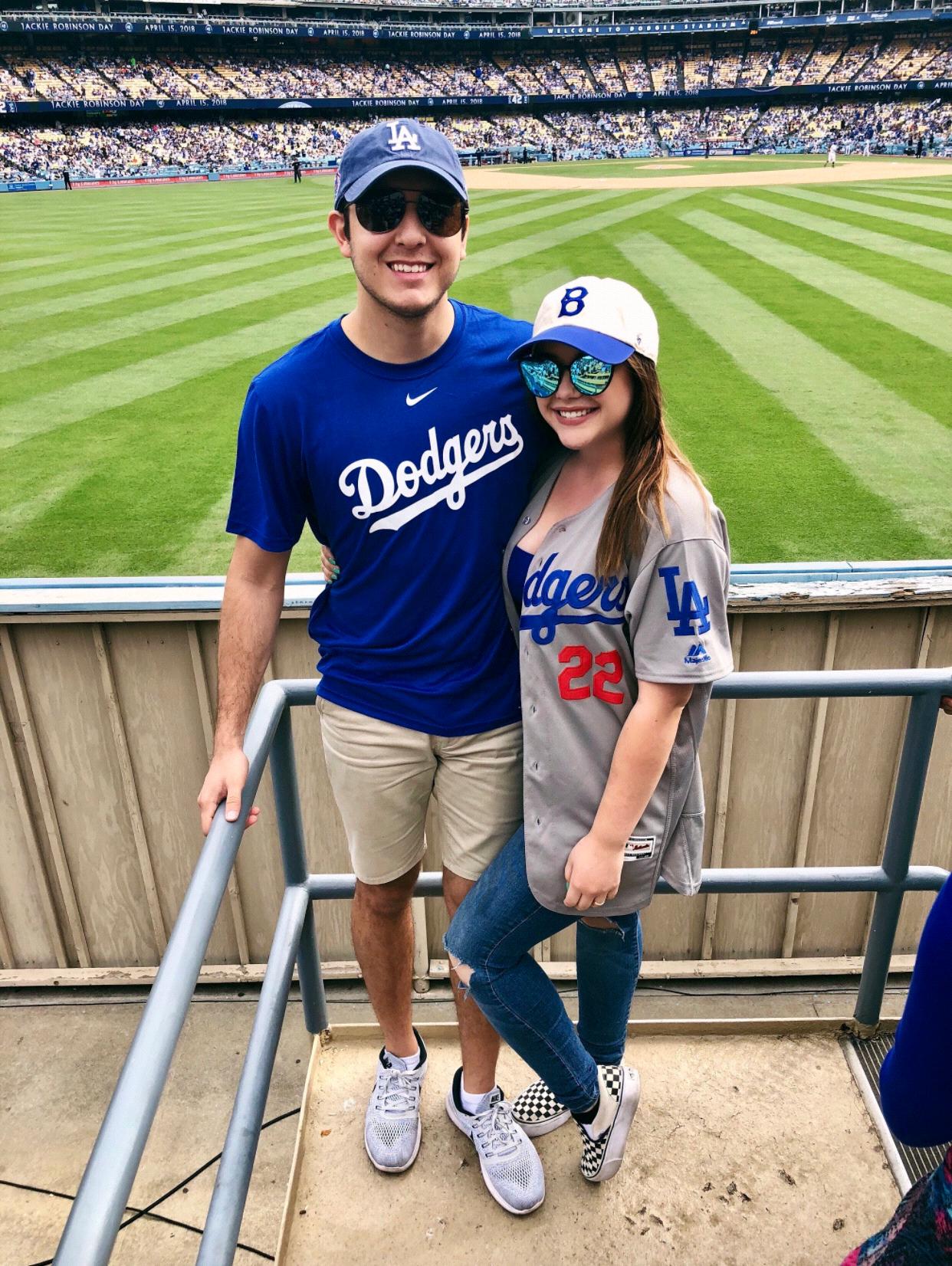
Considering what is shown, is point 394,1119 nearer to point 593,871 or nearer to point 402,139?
point 593,871

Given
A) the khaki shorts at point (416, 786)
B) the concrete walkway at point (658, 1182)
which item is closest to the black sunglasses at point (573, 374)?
the khaki shorts at point (416, 786)

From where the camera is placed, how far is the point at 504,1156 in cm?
218

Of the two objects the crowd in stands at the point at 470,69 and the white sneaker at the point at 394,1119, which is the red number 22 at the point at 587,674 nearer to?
the white sneaker at the point at 394,1119

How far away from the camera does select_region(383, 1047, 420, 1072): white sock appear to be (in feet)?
7.95

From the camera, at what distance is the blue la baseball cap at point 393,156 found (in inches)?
73.0

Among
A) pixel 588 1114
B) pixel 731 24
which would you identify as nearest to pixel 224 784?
pixel 588 1114

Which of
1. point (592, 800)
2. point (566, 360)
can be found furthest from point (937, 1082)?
point (566, 360)

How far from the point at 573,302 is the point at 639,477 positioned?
0.35 meters

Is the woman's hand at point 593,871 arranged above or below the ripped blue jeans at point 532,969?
above

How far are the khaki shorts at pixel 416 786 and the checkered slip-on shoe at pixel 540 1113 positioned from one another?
2.05 feet

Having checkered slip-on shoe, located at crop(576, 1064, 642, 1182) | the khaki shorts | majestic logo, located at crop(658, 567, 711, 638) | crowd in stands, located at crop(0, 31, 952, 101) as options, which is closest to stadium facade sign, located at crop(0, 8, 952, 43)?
crowd in stands, located at crop(0, 31, 952, 101)

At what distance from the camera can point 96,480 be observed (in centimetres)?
670

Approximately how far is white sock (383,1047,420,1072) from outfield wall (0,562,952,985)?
3.03 feet

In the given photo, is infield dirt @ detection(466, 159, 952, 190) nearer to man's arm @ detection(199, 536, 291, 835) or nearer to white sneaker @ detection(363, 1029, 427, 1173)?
man's arm @ detection(199, 536, 291, 835)
